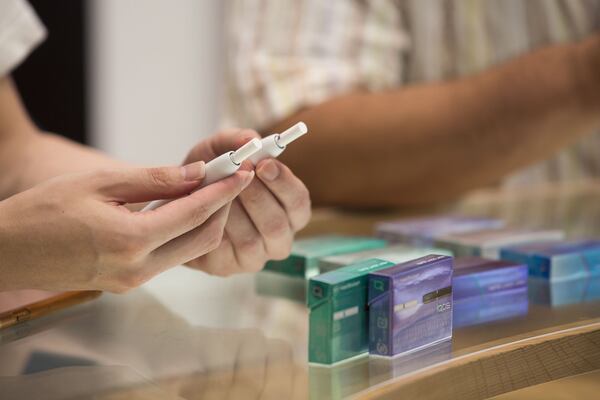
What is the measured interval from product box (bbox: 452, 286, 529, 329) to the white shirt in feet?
1.68

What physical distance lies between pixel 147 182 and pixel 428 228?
0.31 meters

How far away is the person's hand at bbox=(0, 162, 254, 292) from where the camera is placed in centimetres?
42

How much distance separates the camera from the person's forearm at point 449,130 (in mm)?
919

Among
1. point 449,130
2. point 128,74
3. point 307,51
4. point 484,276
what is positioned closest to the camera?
point 484,276

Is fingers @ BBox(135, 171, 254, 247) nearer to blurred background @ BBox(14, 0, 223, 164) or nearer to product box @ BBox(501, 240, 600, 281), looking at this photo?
product box @ BBox(501, 240, 600, 281)

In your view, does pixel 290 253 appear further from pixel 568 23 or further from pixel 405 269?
pixel 568 23

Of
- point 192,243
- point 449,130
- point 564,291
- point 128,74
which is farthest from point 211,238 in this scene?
point 128,74

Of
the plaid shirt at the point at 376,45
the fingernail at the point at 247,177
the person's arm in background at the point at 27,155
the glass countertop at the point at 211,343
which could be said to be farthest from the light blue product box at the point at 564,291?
the plaid shirt at the point at 376,45

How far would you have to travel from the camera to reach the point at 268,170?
1.59 ft

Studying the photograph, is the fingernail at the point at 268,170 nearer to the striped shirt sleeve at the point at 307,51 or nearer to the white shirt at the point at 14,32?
the white shirt at the point at 14,32

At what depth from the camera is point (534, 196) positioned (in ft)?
3.24

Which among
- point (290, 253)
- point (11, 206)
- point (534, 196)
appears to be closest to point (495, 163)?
point (534, 196)

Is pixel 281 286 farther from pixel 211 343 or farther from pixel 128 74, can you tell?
pixel 128 74

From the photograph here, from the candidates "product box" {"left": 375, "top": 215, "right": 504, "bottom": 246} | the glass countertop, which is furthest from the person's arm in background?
"product box" {"left": 375, "top": 215, "right": 504, "bottom": 246}
